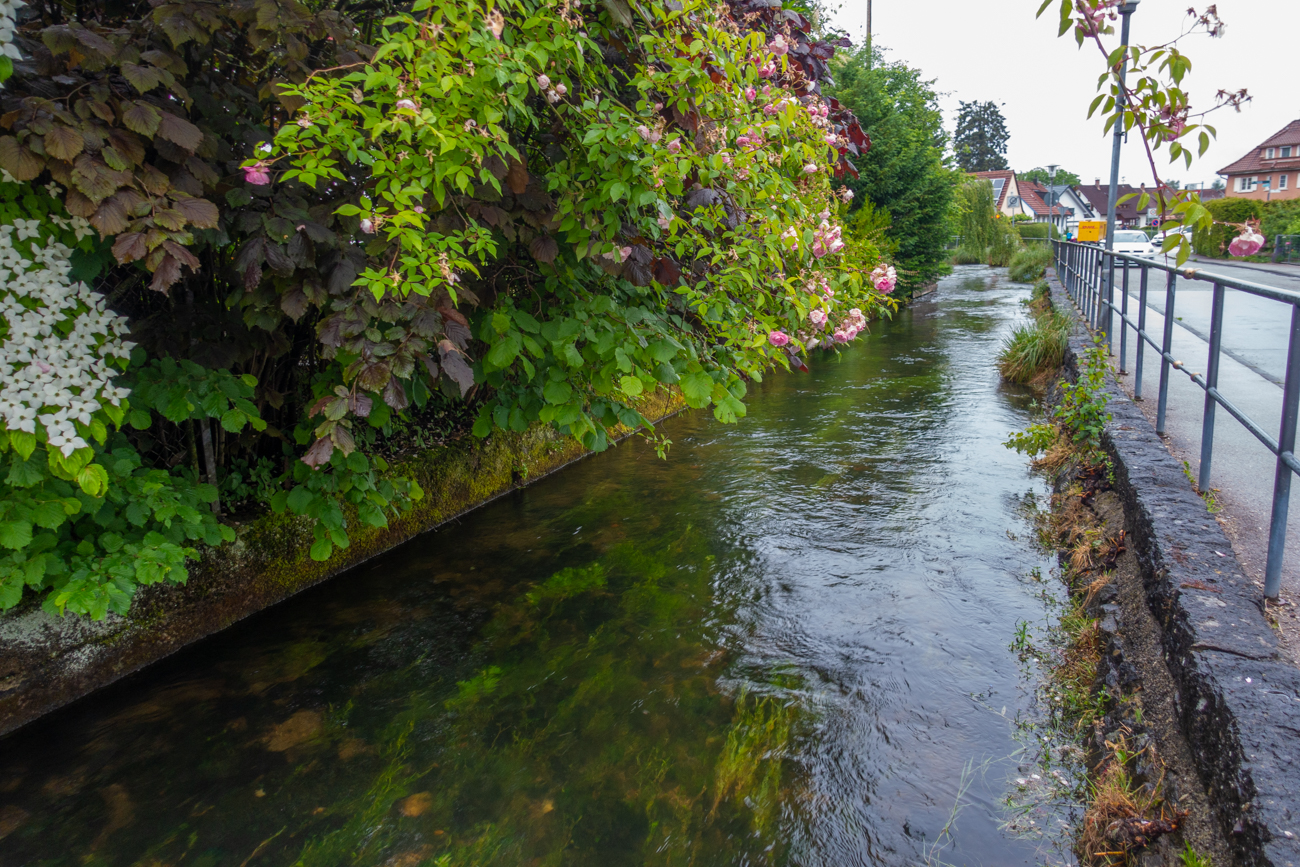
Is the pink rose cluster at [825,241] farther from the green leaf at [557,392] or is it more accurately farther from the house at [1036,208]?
the house at [1036,208]

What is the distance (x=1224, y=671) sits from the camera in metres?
2.56

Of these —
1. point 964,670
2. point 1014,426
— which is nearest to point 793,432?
point 1014,426

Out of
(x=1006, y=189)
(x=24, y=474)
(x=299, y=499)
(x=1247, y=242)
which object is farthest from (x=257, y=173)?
(x=1006, y=189)

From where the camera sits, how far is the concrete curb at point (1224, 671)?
2.11 meters

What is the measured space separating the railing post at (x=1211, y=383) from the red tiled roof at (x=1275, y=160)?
52.6 meters

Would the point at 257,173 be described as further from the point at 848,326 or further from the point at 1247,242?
the point at 848,326

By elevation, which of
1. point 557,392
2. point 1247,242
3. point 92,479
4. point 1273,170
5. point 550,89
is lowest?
point 92,479

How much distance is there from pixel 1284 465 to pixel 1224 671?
0.86 metres

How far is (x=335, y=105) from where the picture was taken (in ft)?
10.4

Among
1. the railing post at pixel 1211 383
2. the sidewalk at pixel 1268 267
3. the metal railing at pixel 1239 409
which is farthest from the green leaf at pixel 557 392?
the sidewalk at pixel 1268 267

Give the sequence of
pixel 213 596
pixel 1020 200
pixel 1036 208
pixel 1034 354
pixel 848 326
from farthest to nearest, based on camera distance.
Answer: pixel 1036 208
pixel 1020 200
pixel 1034 354
pixel 848 326
pixel 213 596

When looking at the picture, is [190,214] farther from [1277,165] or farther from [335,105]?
[1277,165]

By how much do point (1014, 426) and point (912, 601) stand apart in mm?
4481

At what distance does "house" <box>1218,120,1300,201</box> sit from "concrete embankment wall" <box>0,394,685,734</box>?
55.9 meters
